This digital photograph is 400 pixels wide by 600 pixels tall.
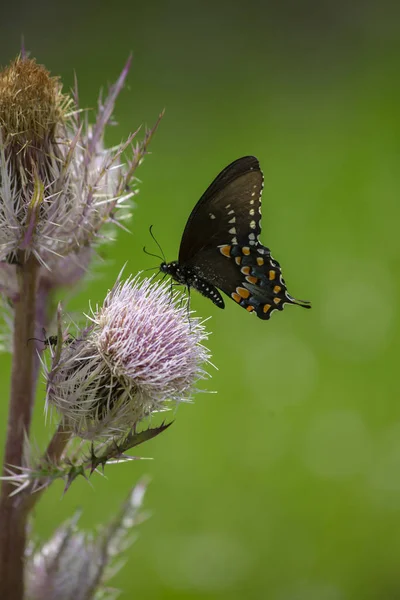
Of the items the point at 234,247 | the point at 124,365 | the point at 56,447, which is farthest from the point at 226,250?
the point at 56,447

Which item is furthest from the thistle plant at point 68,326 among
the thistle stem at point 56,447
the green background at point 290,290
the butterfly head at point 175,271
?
the green background at point 290,290

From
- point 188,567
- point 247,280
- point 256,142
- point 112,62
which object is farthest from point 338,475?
point 112,62

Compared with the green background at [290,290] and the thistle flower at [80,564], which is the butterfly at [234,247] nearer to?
the green background at [290,290]

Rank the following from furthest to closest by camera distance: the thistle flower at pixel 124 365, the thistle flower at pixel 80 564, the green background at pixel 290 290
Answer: the green background at pixel 290 290
the thistle flower at pixel 80 564
the thistle flower at pixel 124 365

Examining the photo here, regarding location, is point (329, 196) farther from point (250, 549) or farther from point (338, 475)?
point (250, 549)

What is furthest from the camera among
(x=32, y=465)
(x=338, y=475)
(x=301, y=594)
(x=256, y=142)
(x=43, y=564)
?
(x=256, y=142)

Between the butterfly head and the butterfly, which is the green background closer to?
the butterfly head
